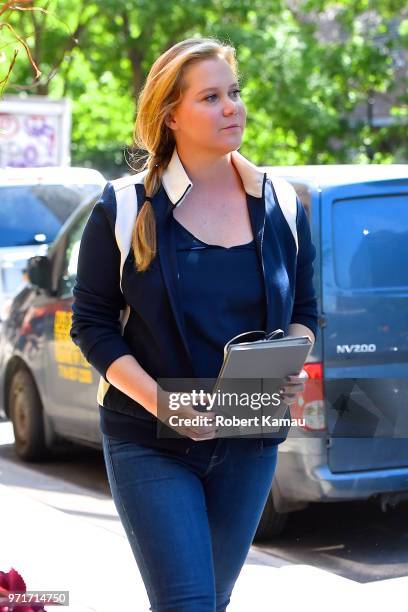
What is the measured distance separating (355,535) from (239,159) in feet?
12.4

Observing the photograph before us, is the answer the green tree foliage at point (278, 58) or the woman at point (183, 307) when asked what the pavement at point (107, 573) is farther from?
the green tree foliage at point (278, 58)

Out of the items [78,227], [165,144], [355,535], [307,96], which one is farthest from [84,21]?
[165,144]

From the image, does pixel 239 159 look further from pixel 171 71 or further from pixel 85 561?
pixel 85 561

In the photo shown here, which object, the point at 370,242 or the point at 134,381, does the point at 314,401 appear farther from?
the point at 134,381

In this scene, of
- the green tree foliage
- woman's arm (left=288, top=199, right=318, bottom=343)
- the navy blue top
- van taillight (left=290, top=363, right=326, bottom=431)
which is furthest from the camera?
the green tree foliage

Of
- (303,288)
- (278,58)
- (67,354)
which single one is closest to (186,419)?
(303,288)

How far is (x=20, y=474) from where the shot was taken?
25.3 feet

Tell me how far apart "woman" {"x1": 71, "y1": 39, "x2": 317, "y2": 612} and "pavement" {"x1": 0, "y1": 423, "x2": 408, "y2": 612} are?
1.67 m

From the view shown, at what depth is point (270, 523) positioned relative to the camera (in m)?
6.01

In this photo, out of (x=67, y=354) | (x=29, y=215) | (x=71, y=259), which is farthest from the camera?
(x=29, y=215)

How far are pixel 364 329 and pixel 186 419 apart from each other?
3.03 meters

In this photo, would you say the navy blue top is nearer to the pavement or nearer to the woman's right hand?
the woman's right hand

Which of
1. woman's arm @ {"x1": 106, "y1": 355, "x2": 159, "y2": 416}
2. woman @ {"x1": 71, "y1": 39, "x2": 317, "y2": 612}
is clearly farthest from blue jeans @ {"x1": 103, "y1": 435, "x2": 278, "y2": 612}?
woman's arm @ {"x1": 106, "y1": 355, "x2": 159, "y2": 416}

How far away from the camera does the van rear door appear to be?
554 centimetres
